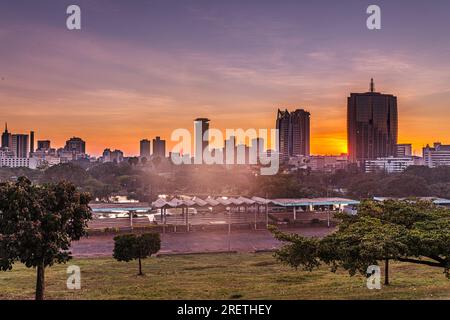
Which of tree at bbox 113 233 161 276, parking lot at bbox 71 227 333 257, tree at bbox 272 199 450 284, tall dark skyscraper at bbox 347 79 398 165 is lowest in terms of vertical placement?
parking lot at bbox 71 227 333 257

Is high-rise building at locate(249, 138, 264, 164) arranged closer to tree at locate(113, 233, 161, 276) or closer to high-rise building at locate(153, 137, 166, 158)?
high-rise building at locate(153, 137, 166, 158)

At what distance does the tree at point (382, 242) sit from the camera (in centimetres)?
1232

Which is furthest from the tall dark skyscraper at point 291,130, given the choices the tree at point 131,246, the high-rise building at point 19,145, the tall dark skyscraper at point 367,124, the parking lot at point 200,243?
the tree at point 131,246

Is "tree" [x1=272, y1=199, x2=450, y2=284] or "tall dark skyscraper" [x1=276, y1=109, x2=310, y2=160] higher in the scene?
"tall dark skyscraper" [x1=276, y1=109, x2=310, y2=160]

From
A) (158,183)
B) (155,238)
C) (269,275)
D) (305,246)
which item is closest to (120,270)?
(155,238)

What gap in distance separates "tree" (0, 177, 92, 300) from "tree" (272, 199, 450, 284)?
27.0 ft

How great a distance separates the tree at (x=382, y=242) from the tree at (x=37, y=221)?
823 cm

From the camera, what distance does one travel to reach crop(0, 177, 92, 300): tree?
16.3 m

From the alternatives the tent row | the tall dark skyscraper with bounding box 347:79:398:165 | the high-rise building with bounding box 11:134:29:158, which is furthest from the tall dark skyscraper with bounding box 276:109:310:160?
the tent row

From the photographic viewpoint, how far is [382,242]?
12227 millimetres

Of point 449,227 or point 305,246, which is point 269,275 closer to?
point 305,246

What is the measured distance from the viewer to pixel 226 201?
50.0 metres
